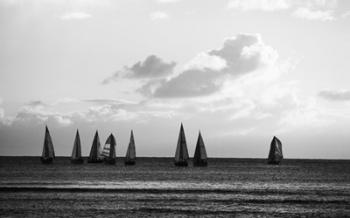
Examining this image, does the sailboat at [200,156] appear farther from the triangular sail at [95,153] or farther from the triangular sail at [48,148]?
the triangular sail at [48,148]

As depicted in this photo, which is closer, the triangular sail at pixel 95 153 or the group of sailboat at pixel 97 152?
the group of sailboat at pixel 97 152

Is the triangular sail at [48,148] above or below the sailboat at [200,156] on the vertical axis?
above

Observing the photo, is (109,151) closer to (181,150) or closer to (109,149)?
(109,149)

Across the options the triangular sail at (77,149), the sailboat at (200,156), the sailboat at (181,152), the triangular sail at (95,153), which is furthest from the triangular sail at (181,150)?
the triangular sail at (77,149)

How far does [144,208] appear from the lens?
6062 centimetres

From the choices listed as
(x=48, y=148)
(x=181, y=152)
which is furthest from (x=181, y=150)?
(x=48, y=148)

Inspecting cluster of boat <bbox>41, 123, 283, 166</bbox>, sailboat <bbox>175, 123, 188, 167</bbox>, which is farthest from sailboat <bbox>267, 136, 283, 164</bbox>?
sailboat <bbox>175, 123, 188, 167</bbox>

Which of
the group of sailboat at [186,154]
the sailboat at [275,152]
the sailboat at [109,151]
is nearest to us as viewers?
the group of sailboat at [186,154]

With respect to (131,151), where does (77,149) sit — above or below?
above

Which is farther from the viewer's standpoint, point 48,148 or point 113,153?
point 113,153

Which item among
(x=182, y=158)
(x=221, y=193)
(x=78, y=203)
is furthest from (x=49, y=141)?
(x=78, y=203)

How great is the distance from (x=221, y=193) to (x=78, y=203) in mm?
23330

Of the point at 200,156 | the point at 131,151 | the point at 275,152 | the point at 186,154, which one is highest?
the point at 275,152

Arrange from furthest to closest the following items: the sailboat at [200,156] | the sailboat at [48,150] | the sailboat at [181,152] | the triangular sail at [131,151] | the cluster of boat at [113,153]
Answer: the triangular sail at [131,151] → the sailboat at [48,150] → the cluster of boat at [113,153] → the sailboat at [200,156] → the sailboat at [181,152]
